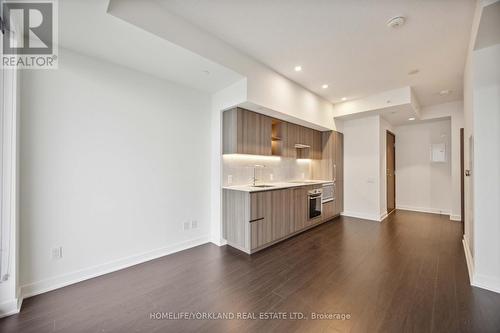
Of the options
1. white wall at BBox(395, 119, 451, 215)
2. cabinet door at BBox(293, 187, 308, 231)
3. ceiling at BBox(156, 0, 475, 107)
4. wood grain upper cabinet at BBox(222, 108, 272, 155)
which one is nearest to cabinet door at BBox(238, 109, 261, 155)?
wood grain upper cabinet at BBox(222, 108, 272, 155)

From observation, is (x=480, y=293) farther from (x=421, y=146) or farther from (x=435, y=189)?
(x=421, y=146)

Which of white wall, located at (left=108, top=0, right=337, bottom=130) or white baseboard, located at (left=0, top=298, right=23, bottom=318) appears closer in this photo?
white baseboard, located at (left=0, top=298, right=23, bottom=318)

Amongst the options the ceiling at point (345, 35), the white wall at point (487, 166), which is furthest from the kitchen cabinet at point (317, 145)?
the white wall at point (487, 166)

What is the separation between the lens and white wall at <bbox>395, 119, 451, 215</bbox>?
560cm

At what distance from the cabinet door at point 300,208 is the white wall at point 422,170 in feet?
13.8

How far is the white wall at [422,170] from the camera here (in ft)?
18.4

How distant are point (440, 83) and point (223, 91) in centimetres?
432

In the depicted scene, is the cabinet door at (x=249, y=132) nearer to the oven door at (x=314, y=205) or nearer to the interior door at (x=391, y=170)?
the oven door at (x=314, y=205)

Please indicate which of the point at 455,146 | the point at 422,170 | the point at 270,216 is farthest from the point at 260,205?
the point at 422,170

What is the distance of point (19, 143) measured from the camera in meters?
2.00

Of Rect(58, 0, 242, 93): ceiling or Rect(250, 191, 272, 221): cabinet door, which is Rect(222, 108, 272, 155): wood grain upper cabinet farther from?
Rect(250, 191, 272, 221): cabinet door

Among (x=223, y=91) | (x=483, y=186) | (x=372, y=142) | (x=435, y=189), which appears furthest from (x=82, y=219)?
(x=435, y=189)

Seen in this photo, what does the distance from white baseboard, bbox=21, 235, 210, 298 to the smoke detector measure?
4.05m

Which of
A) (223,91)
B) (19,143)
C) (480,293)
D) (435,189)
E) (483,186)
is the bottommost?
(480,293)
